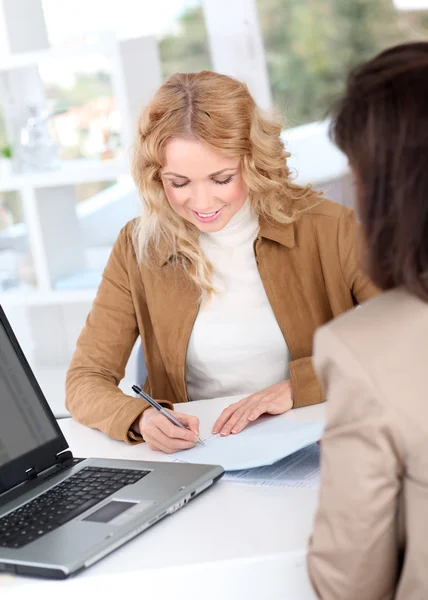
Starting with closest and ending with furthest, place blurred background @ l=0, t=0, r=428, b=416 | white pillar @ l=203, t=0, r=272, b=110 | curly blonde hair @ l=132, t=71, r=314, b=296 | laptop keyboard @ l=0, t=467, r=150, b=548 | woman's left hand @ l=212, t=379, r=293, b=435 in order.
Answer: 1. laptop keyboard @ l=0, t=467, r=150, b=548
2. woman's left hand @ l=212, t=379, r=293, b=435
3. curly blonde hair @ l=132, t=71, r=314, b=296
4. blurred background @ l=0, t=0, r=428, b=416
5. white pillar @ l=203, t=0, r=272, b=110

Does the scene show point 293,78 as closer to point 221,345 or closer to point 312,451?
point 221,345

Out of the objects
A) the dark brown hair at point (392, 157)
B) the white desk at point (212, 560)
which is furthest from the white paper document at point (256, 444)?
the dark brown hair at point (392, 157)

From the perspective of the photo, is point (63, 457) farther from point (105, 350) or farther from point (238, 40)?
point (238, 40)

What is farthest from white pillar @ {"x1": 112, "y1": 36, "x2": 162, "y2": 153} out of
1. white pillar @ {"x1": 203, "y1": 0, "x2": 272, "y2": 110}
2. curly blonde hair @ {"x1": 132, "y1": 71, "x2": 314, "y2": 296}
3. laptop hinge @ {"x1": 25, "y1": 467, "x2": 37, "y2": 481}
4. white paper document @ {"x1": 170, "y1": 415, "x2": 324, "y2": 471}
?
laptop hinge @ {"x1": 25, "y1": 467, "x2": 37, "y2": 481}

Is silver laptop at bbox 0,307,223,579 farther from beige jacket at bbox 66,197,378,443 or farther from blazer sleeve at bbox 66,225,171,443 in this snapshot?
beige jacket at bbox 66,197,378,443

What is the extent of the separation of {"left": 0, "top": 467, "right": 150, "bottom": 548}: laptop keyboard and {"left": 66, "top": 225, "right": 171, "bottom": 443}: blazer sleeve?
36 centimetres

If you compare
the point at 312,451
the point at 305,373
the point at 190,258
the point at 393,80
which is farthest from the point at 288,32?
the point at 393,80

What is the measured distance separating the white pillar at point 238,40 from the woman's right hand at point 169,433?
2320 millimetres

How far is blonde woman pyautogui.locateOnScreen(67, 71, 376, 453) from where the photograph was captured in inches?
80.0

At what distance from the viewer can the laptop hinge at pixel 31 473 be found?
1.50 meters

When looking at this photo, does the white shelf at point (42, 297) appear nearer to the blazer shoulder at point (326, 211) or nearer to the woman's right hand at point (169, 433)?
the blazer shoulder at point (326, 211)

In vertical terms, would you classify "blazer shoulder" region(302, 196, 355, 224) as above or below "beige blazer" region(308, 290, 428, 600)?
above

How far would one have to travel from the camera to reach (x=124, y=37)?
11.5 ft

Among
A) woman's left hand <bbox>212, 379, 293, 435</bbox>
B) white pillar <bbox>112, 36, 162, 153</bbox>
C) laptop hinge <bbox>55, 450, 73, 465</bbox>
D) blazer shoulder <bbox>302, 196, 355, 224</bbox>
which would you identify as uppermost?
white pillar <bbox>112, 36, 162, 153</bbox>
